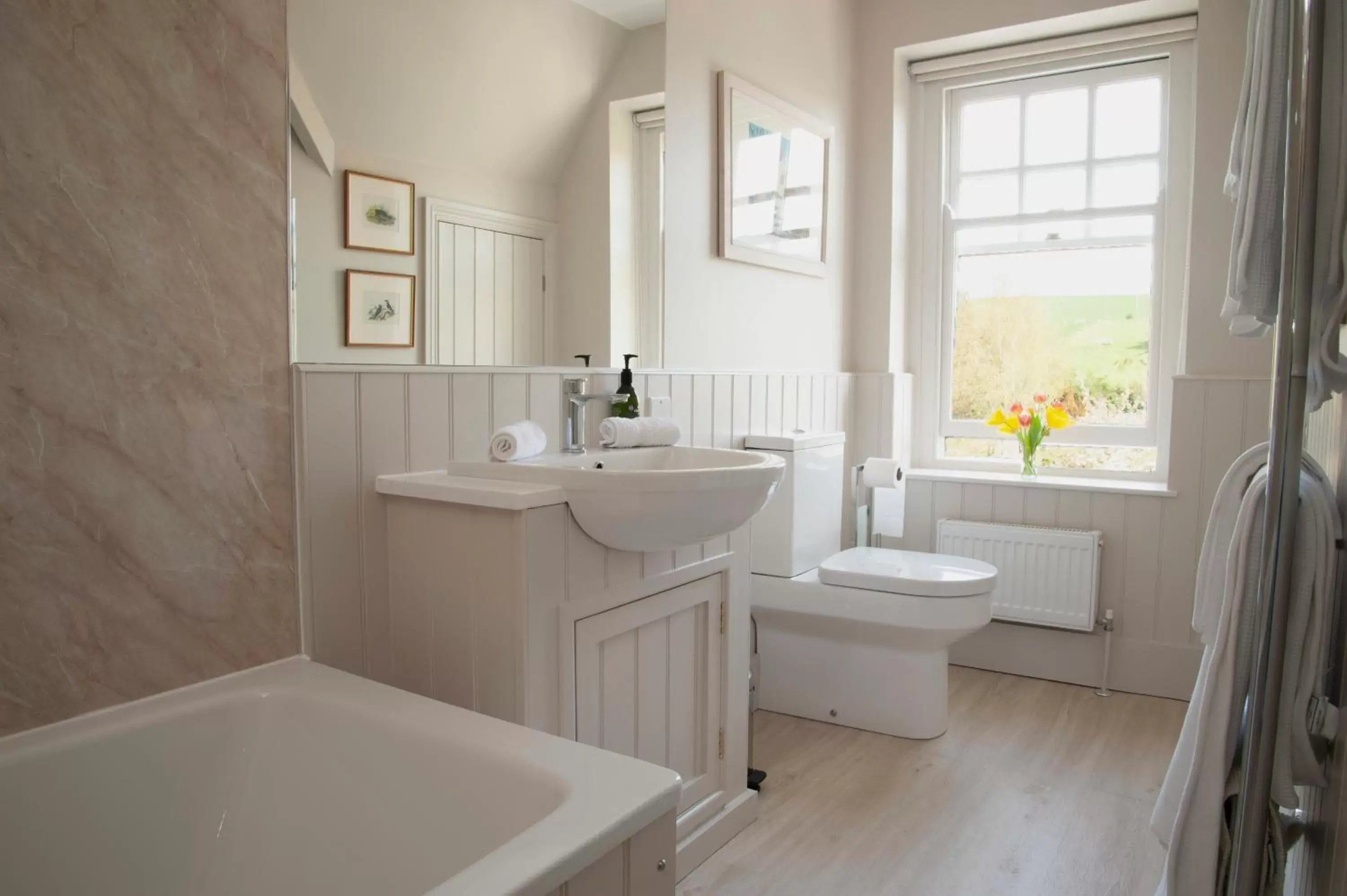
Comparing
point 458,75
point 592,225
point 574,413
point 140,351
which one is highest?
point 458,75

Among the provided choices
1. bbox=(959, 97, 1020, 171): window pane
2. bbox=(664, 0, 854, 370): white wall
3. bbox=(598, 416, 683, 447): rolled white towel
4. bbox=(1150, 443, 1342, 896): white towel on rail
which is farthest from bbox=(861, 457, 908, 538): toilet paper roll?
bbox=(1150, 443, 1342, 896): white towel on rail

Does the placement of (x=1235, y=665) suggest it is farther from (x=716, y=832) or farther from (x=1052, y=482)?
(x=1052, y=482)

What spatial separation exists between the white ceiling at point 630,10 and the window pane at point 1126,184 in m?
1.88

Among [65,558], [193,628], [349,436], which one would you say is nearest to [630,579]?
[349,436]

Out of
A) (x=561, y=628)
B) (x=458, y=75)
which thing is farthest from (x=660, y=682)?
(x=458, y=75)

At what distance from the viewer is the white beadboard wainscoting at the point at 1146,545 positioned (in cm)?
312

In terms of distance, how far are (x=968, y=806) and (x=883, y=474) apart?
1.14m

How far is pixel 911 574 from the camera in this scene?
9.16ft

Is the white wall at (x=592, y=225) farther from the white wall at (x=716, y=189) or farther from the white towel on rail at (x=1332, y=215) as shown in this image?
the white towel on rail at (x=1332, y=215)

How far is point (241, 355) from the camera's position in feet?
5.20

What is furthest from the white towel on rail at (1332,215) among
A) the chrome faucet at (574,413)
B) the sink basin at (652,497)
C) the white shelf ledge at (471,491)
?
the chrome faucet at (574,413)

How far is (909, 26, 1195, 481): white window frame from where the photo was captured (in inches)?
132

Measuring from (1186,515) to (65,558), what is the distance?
3169 mm

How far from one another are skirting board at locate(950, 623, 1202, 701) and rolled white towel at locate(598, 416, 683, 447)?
1706 mm
